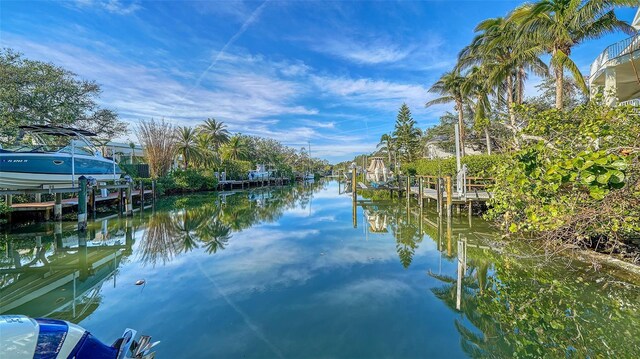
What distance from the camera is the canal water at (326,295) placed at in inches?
139

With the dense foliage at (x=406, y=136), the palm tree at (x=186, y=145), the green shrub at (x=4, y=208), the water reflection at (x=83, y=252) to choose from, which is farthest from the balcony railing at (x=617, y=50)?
the palm tree at (x=186, y=145)

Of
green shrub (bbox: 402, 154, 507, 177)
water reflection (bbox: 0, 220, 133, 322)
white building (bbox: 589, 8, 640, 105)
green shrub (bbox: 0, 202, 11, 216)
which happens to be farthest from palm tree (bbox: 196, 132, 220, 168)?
white building (bbox: 589, 8, 640, 105)

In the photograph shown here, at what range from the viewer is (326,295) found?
4.99 metres

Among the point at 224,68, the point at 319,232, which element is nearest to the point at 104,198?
the point at 319,232

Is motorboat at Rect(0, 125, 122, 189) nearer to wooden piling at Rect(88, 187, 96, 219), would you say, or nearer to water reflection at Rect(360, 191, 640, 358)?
wooden piling at Rect(88, 187, 96, 219)

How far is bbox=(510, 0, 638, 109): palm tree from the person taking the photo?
36.9ft

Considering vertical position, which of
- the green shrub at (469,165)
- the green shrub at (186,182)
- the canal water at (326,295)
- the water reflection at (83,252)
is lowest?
the canal water at (326,295)

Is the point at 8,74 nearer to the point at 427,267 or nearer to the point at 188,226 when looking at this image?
the point at 188,226

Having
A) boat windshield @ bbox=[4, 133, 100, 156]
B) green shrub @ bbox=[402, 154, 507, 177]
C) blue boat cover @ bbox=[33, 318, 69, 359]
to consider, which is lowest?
blue boat cover @ bbox=[33, 318, 69, 359]

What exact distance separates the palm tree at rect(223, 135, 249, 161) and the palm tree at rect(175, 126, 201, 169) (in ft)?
29.6

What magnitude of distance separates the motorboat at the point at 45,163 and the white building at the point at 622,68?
19256mm

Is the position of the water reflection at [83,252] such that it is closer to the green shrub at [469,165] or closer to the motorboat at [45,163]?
the motorboat at [45,163]

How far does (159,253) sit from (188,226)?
3.70m

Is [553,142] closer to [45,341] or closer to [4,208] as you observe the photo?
[45,341]
